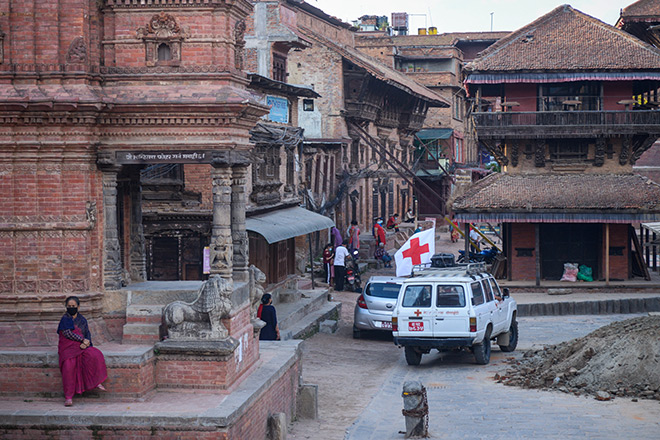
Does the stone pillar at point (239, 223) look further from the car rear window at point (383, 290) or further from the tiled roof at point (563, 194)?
the tiled roof at point (563, 194)

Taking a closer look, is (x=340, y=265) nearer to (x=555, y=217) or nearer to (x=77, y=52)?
(x=555, y=217)

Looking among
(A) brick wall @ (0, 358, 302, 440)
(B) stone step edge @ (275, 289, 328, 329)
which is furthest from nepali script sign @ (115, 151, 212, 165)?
(B) stone step edge @ (275, 289, 328, 329)

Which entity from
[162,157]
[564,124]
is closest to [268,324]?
[162,157]

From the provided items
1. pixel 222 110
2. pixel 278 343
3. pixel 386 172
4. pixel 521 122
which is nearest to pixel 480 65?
pixel 521 122

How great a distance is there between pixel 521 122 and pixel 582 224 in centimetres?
435

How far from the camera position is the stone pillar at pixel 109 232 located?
13594mm

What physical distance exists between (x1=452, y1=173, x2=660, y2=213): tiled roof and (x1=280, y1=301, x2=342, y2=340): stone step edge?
7924 mm

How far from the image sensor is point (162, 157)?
536 inches

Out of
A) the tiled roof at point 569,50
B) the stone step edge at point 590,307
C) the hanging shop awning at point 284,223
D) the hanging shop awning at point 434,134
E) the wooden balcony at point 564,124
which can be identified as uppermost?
the tiled roof at point 569,50

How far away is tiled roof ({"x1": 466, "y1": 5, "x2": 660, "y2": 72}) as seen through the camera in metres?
33.6

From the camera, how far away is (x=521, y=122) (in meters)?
34.1

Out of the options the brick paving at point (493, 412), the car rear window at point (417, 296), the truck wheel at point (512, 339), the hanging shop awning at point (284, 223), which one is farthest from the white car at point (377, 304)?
the car rear window at point (417, 296)

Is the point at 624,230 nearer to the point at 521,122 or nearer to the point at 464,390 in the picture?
the point at 521,122

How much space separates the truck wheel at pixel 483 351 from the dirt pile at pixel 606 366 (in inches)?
34.2
